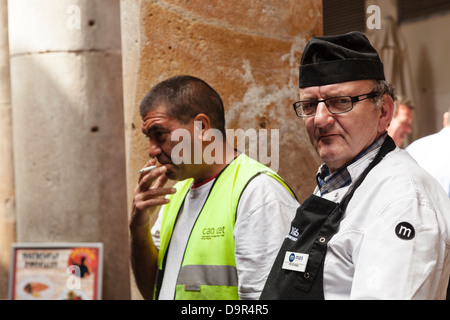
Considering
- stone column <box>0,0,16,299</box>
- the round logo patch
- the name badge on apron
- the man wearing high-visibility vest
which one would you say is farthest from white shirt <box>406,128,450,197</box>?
stone column <box>0,0,16,299</box>

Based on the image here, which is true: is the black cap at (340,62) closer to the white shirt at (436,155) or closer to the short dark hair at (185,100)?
the short dark hair at (185,100)

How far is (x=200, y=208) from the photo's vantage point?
8.38 feet

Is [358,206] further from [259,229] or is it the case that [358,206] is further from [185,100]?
[185,100]

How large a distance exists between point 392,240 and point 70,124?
11.6 ft

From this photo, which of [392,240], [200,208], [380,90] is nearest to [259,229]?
[200,208]

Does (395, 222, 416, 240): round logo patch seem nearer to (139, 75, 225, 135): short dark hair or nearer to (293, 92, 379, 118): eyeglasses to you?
(293, 92, 379, 118): eyeglasses

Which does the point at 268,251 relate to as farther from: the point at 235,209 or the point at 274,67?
the point at 274,67

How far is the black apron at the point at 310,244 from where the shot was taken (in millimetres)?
1670

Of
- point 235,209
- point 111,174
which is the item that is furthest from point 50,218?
point 235,209

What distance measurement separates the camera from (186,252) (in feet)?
7.99

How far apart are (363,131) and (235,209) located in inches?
26.9
